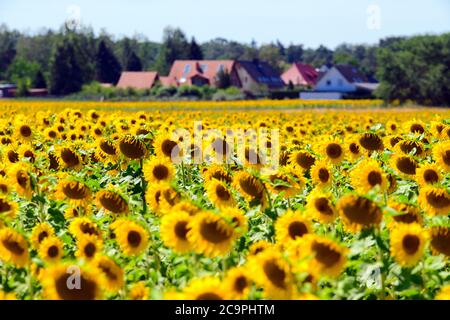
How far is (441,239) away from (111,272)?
4.97 ft

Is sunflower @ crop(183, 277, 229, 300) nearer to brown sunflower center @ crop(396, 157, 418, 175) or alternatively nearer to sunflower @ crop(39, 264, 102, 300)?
sunflower @ crop(39, 264, 102, 300)

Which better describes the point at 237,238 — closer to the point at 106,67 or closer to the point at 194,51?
the point at 106,67

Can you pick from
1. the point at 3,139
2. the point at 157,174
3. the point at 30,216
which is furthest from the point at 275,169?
the point at 3,139

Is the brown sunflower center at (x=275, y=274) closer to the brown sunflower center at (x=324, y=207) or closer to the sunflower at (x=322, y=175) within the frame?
the brown sunflower center at (x=324, y=207)

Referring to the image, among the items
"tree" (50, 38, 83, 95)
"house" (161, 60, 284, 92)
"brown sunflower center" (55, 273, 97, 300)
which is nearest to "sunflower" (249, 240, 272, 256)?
"brown sunflower center" (55, 273, 97, 300)

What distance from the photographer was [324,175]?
16.1 feet

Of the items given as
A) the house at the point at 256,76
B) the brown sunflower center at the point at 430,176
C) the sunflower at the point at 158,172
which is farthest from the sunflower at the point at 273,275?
the house at the point at 256,76

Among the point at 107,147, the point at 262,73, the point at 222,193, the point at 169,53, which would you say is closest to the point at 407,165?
the point at 222,193

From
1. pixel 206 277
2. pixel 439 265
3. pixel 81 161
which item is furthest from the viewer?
pixel 81 161

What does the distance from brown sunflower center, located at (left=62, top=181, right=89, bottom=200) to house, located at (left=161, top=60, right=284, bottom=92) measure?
78976 mm
